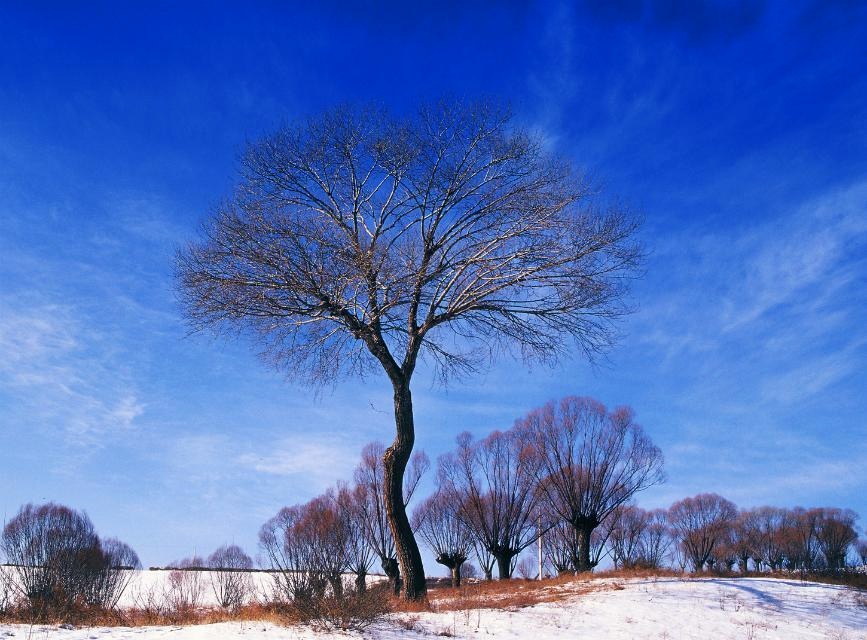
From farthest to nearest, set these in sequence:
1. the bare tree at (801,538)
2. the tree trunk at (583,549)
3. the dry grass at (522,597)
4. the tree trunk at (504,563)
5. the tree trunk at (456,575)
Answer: the bare tree at (801,538) → the tree trunk at (504,563) → the tree trunk at (456,575) → the tree trunk at (583,549) → the dry grass at (522,597)

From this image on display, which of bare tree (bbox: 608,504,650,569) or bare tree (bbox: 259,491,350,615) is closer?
bare tree (bbox: 259,491,350,615)

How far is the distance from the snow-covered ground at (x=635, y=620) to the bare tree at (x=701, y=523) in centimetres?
5085

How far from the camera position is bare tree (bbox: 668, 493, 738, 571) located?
2498 inches

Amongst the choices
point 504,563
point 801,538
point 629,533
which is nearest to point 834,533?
point 801,538

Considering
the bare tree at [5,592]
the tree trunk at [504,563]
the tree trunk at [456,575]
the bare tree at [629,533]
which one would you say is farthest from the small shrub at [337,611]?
the bare tree at [629,533]

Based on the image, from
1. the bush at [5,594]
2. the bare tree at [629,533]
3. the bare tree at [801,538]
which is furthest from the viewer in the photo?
the bare tree at [801,538]

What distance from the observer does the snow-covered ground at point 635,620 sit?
902cm

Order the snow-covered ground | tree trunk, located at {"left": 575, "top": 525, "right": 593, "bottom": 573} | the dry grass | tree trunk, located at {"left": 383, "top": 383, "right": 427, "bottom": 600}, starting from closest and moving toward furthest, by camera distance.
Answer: the snow-covered ground
the dry grass
tree trunk, located at {"left": 383, "top": 383, "right": 427, "bottom": 600}
tree trunk, located at {"left": 575, "top": 525, "right": 593, "bottom": 573}

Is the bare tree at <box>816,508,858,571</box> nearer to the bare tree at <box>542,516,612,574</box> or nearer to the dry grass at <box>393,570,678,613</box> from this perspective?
the bare tree at <box>542,516,612,574</box>

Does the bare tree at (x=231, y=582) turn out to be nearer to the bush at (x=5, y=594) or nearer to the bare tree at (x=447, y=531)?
the bush at (x=5, y=594)

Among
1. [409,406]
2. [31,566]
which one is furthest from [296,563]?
[31,566]

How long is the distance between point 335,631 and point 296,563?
144cm

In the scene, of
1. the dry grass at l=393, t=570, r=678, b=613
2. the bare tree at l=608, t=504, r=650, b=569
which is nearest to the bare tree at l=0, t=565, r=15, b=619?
the dry grass at l=393, t=570, r=678, b=613

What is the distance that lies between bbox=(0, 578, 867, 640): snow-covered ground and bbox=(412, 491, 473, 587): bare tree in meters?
19.9
